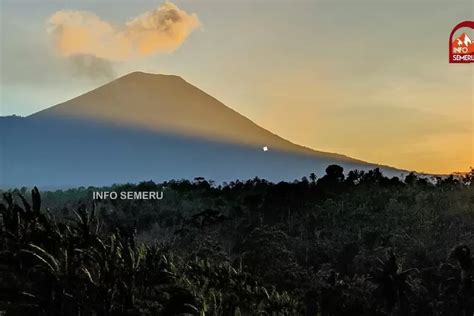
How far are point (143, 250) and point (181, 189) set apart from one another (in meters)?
1.86

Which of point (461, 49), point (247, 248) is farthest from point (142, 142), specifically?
point (247, 248)

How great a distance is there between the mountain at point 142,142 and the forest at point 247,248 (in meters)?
0.43

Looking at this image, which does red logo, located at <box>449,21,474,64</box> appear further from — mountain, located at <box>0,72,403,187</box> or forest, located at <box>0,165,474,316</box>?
forest, located at <box>0,165,474,316</box>

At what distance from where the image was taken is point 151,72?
9055 millimetres

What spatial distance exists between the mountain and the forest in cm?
43

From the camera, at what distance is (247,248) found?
16.5 metres

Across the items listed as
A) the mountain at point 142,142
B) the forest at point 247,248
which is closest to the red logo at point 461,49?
the mountain at point 142,142

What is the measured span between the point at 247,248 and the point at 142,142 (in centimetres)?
760

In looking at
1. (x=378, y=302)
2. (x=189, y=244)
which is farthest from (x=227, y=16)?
(x=378, y=302)

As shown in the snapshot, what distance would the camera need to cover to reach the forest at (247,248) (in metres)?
7.66

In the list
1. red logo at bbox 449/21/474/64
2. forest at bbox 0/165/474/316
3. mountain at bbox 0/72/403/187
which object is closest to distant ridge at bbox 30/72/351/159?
mountain at bbox 0/72/403/187

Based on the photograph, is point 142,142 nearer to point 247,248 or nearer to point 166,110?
point 166,110

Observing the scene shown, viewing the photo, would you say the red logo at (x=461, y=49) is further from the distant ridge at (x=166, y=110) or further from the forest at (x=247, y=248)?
the forest at (x=247, y=248)

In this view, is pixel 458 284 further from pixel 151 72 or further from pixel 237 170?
pixel 151 72
